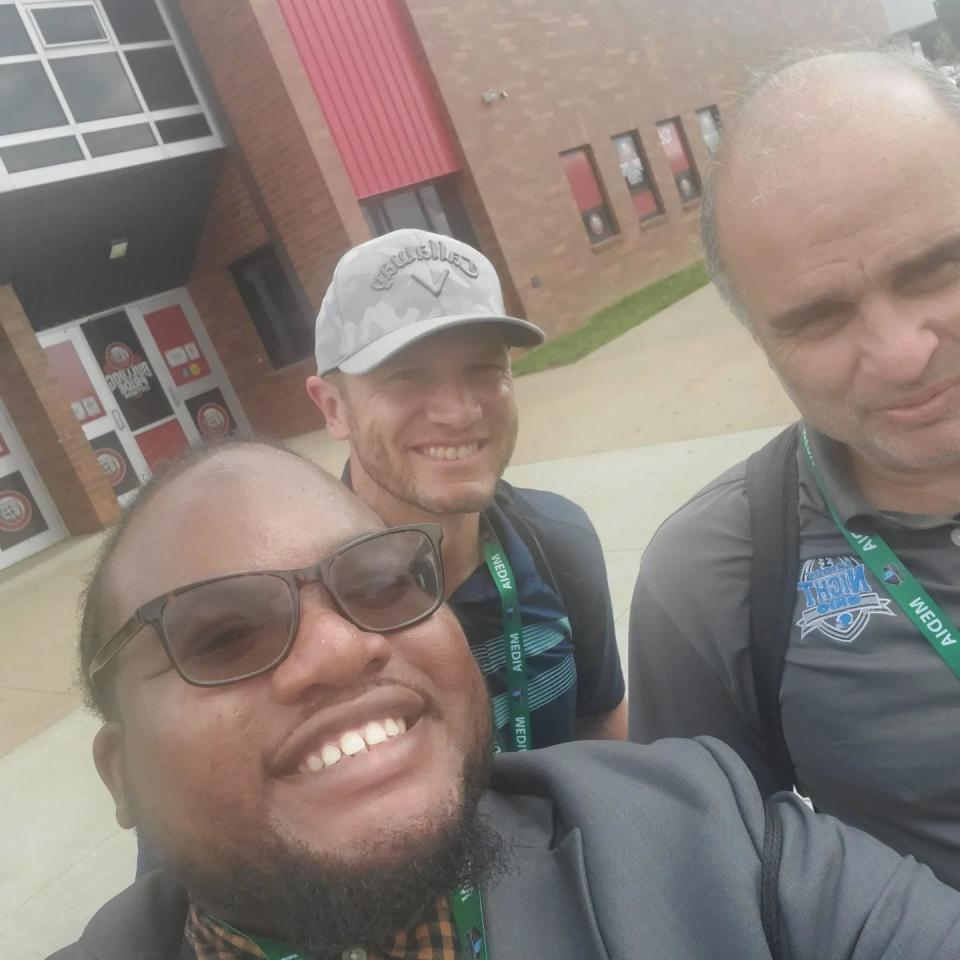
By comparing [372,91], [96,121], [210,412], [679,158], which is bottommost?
[210,412]

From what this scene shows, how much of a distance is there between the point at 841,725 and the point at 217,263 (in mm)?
11514

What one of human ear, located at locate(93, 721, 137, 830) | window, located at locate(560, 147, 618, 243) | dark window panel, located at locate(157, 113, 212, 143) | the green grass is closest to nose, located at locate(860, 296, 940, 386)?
human ear, located at locate(93, 721, 137, 830)

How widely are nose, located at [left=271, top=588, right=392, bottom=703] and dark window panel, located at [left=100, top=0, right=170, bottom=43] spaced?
10.8 m

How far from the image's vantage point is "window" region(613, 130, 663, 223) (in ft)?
46.0

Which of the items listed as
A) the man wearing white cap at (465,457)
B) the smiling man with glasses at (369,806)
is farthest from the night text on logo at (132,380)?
the smiling man with glasses at (369,806)

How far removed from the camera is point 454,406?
1878mm

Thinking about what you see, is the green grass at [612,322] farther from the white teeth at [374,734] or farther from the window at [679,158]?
the white teeth at [374,734]

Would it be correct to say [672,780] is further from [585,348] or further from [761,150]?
[585,348]

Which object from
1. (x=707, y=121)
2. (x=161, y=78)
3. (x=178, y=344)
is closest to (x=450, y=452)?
(x=161, y=78)

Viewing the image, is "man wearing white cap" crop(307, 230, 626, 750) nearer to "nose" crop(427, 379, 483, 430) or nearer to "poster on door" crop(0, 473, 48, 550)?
"nose" crop(427, 379, 483, 430)

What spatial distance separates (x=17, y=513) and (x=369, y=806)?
1035cm

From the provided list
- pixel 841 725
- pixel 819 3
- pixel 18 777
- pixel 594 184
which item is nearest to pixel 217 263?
pixel 594 184

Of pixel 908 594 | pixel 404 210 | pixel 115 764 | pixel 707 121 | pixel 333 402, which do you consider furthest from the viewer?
pixel 707 121

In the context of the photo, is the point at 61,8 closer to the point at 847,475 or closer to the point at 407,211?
the point at 407,211
